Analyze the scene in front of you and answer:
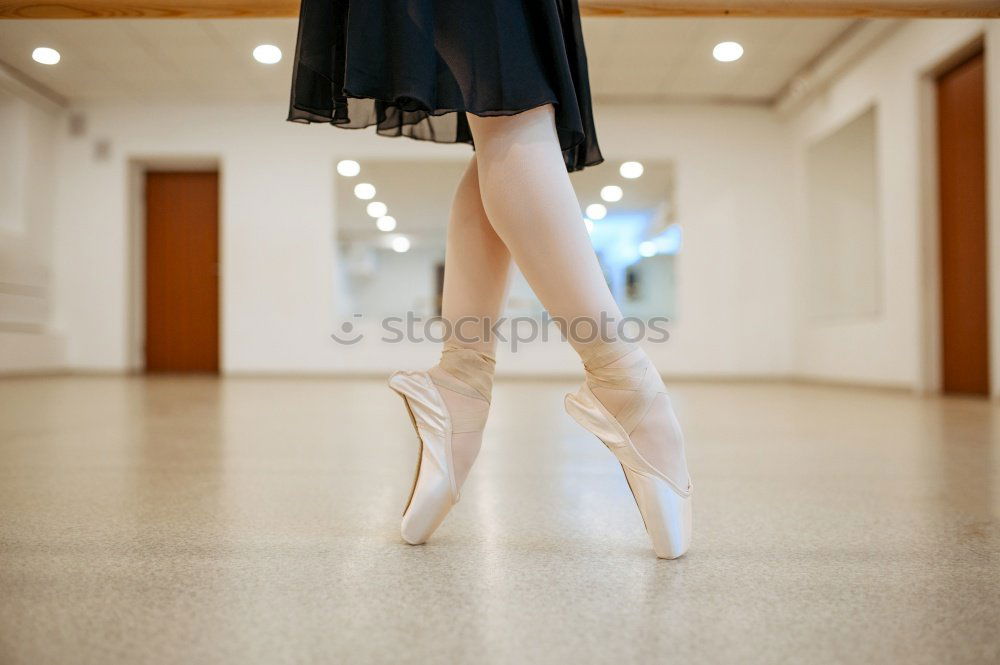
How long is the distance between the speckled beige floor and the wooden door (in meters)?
5.67

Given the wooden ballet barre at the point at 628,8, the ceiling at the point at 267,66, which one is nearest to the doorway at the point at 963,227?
the ceiling at the point at 267,66

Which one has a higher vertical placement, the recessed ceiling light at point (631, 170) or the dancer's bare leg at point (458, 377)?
the recessed ceiling light at point (631, 170)

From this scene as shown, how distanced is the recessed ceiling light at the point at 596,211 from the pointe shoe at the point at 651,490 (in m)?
5.94

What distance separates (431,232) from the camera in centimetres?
669

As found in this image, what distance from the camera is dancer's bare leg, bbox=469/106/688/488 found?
736 mm

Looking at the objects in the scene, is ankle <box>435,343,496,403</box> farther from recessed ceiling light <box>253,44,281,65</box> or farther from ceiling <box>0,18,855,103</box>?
recessed ceiling light <box>253,44,281,65</box>

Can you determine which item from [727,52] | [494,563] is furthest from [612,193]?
[494,563]

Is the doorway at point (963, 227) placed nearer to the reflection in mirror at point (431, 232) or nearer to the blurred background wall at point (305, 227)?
the blurred background wall at point (305, 227)

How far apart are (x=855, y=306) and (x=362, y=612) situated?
5.73 meters

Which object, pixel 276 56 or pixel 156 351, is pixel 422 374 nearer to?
pixel 276 56

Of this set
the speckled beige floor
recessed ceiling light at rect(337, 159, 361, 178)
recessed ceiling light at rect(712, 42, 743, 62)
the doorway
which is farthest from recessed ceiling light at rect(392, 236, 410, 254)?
the speckled beige floor

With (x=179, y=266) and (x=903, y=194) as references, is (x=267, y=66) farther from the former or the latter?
(x=903, y=194)

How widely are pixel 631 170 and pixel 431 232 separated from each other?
190cm

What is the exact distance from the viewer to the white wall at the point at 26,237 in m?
6.10
